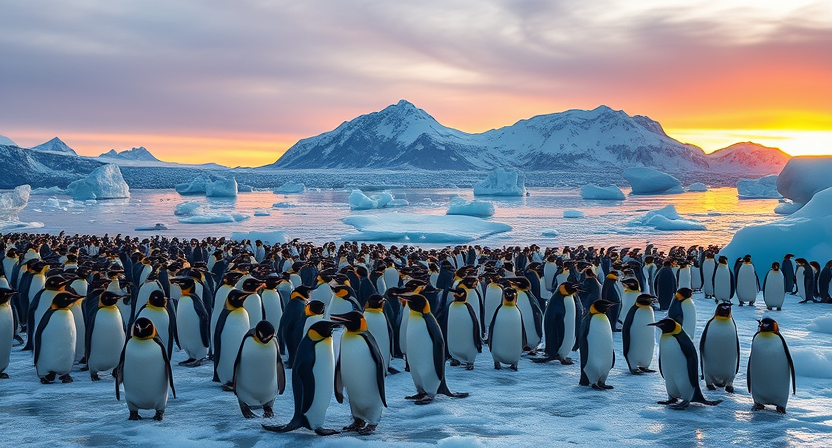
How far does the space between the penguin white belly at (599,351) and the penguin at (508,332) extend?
0.70 m

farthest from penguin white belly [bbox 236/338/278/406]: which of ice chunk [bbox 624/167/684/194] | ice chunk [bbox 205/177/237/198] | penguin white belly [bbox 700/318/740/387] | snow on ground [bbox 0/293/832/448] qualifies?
ice chunk [bbox 624/167/684/194]

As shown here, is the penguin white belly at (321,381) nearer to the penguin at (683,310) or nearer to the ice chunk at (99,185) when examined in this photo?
the penguin at (683,310)

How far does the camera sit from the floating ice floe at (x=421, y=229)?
24.8m

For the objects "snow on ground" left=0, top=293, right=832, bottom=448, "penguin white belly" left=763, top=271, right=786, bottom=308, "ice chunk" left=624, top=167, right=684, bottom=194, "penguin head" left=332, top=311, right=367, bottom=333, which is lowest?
"snow on ground" left=0, top=293, right=832, bottom=448

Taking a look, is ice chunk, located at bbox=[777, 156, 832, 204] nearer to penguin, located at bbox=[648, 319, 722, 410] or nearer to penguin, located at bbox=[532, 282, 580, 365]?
penguin, located at bbox=[532, 282, 580, 365]

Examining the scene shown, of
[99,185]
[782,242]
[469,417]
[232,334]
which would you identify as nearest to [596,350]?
[469,417]

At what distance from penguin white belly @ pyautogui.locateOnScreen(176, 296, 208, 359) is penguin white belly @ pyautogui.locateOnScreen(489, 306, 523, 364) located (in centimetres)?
262

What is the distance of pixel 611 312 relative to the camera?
7887 millimetres

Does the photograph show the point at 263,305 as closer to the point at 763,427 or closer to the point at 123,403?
the point at 123,403

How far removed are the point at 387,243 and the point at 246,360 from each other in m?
19.9

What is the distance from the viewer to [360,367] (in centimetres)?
430

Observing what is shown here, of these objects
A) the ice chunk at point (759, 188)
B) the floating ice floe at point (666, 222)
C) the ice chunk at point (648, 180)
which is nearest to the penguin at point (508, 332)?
the floating ice floe at point (666, 222)

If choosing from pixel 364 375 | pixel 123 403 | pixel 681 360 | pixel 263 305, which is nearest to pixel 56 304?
pixel 123 403

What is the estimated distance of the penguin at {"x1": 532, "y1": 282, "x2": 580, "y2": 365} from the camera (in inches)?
256
